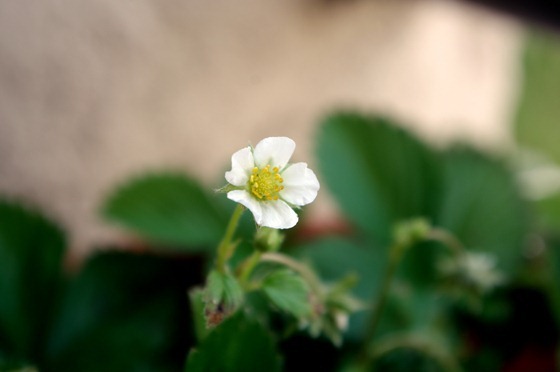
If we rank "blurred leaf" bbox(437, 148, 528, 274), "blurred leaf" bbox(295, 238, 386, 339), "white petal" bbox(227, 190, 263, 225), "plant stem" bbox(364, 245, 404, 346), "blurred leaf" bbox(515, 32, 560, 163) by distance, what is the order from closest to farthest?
"white petal" bbox(227, 190, 263, 225), "plant stem" bbox(364, 245, 404, 346), "blurred leaf" bbox(295, 238, 386, 339), "blurred leaf" bbox(437, 148, 528, 274), "blurred leaf" bbox(515, 32, 560, 163)

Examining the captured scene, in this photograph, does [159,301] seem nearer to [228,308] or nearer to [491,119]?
[228,308]

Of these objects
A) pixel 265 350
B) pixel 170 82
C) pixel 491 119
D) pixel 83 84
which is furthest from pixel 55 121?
pixel 491 119

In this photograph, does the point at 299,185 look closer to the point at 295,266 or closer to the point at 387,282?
the point at 295,266

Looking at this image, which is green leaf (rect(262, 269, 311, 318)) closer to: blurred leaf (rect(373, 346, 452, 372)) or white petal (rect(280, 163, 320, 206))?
white petal (rect(280, 163, 320, 206))

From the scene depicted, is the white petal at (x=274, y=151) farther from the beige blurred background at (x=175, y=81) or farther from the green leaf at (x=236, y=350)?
the beige blurred background at (x=175, y=81)

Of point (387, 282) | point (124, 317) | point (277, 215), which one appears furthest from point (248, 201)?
point (124, 317)

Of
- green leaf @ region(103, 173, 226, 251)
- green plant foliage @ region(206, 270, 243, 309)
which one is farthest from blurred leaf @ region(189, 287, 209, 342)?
green leaf @ region(103, 173, 226, 251)
